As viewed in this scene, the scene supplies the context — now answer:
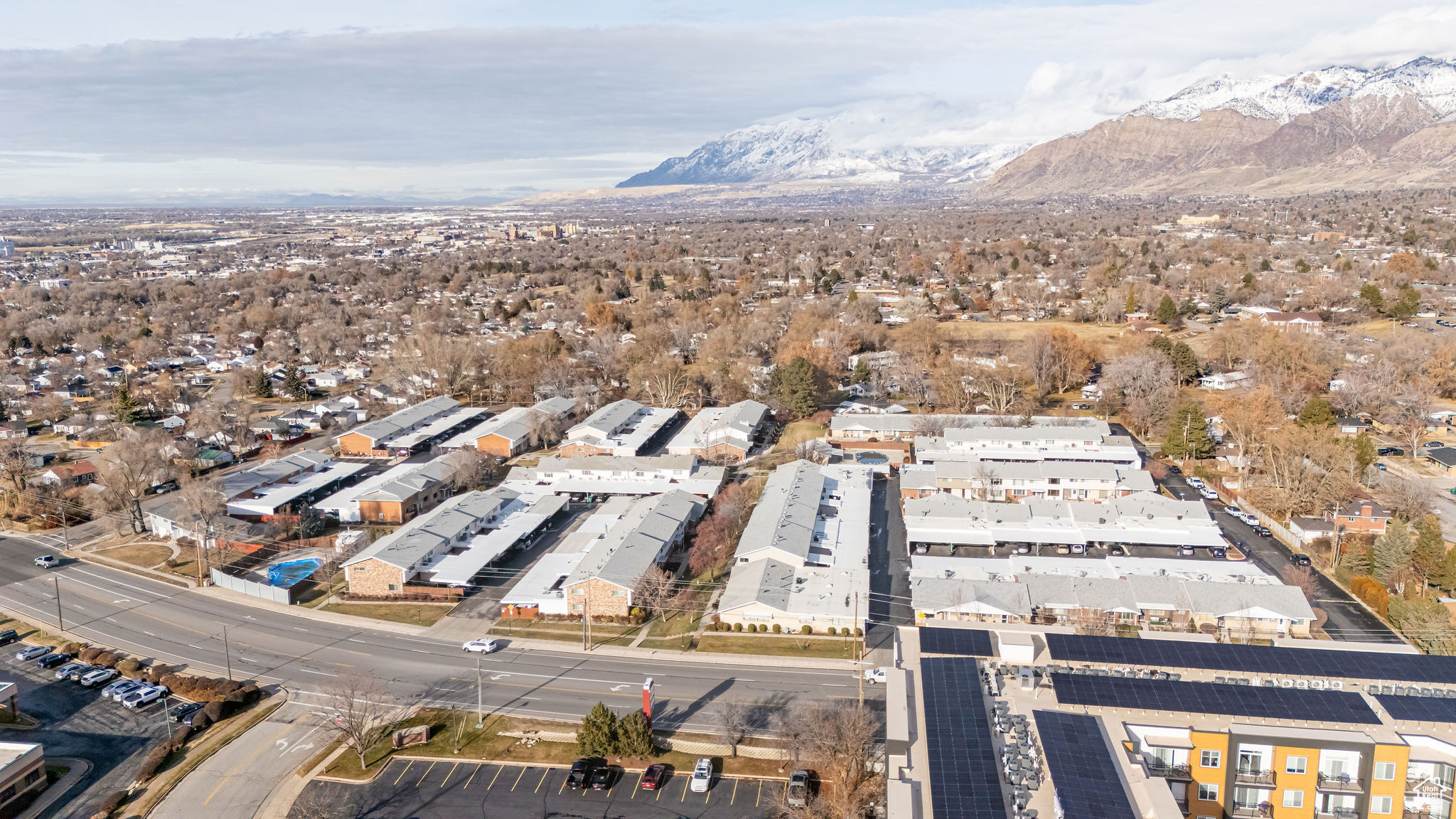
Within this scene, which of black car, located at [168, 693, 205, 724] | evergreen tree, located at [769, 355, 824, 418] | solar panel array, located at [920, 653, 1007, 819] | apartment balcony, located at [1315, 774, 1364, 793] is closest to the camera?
solar panel array, located at [920, 653, 1007, 819]

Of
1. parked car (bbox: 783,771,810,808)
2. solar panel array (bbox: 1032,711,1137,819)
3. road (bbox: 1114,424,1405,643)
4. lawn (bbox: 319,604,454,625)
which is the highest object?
solar panel array (bbox: 1032,711,1137,819)

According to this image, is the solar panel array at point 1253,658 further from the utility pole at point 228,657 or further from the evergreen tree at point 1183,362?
the evergreen tree at point 1183,362

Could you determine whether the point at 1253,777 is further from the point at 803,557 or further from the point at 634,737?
the point at 803,557

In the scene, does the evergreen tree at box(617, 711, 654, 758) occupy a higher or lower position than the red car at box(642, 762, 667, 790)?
higher

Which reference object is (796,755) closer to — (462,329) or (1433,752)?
(1433,752)

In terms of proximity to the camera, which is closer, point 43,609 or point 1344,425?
point 43,609

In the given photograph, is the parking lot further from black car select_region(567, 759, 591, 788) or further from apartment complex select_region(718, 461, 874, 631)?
apartment complex select_region(718, 461, 874, 631)

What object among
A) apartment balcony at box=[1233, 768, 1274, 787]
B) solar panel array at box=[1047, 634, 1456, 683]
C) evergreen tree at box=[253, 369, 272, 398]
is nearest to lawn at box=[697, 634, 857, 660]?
solar panel array at box=[1047, 634, 1456, 683]

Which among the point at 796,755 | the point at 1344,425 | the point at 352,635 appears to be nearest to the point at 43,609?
the point at 352,635
